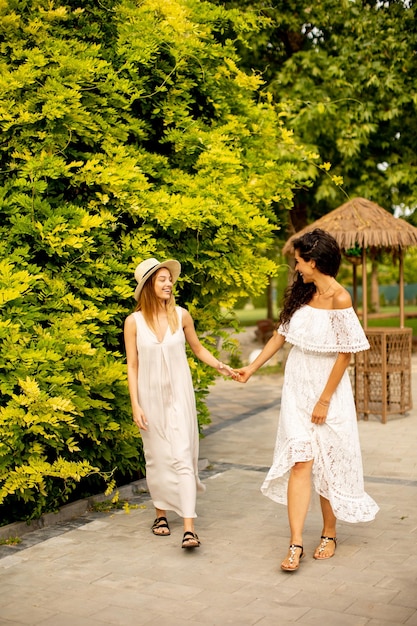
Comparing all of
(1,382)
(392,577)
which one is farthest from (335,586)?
(1,382)

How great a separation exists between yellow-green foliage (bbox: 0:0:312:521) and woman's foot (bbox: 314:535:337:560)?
1.73 m

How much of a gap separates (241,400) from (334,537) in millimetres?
7286

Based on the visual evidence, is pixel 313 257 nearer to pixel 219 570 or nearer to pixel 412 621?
pixel 219 570

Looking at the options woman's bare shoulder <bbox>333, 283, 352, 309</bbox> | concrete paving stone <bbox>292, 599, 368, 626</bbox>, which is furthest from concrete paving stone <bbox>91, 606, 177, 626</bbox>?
woman's bare shoulder <bbox>333, 283, 352, 309</bbox>

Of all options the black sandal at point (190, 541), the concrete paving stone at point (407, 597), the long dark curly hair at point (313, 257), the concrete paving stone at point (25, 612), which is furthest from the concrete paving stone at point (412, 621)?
the long dark curly hair at point (313, 257)

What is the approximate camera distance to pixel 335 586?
16.1 feet

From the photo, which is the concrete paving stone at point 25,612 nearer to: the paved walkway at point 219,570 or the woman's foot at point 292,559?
the paved walkway at point 219,570

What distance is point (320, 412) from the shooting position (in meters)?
5.33

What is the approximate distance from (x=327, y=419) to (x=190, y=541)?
46.8 inches

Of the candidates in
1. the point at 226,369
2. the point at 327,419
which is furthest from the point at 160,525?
the point at 327,419

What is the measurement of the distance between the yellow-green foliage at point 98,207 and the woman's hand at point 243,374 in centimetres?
92

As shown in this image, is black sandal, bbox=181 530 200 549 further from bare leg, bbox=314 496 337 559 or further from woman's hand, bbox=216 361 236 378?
woman's hand, bbox=216 361 236 378

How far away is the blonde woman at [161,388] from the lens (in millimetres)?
5859

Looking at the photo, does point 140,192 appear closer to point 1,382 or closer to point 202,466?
point 1,382
